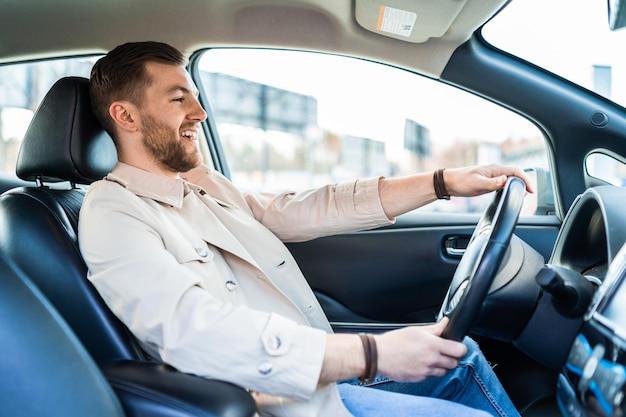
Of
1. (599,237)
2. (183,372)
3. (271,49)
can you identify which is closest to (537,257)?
(599,237)

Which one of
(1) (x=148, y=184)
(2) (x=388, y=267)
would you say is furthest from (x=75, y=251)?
(2) (x=388, y=267)

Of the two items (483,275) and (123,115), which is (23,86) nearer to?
(123,115)

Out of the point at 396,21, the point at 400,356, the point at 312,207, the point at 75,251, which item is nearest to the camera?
the point at 400,356

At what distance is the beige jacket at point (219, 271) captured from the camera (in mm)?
1127

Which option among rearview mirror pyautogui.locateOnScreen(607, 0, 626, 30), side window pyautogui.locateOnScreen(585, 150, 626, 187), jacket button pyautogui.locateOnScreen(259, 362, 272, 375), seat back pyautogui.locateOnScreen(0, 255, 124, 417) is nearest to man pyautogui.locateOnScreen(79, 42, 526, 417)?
jacket button pyautogui.locateOnScreen(259, 362, 272, 375)

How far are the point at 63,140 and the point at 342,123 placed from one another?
1346 mm

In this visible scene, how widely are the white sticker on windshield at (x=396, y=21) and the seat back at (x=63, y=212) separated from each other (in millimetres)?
957

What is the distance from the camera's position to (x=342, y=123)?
2.62 meters

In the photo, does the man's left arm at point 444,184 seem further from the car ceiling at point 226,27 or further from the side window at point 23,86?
the side window at point 23,86

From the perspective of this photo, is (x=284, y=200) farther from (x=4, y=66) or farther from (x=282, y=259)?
(x=4, y=66)

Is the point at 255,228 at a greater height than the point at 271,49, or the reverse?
the point at 271,49

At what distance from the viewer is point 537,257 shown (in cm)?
148

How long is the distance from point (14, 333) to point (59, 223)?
40 centimetres

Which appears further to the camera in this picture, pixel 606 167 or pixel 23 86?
pixel 23 86
